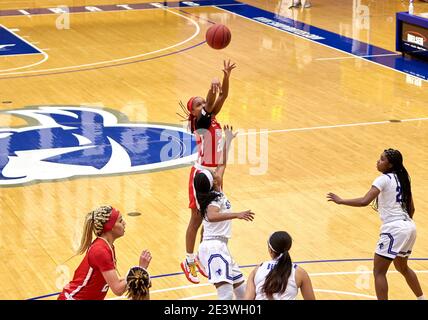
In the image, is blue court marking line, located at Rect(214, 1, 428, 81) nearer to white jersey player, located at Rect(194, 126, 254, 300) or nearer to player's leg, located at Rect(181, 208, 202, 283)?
player's leg, located at Rect(181, 208, 202, 283)

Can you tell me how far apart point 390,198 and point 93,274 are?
9.93 ft

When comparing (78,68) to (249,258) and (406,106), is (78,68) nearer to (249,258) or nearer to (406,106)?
(406,106)

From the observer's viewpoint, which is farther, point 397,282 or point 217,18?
point 217,18

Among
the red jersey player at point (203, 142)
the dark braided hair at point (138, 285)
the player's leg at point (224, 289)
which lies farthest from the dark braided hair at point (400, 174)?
the dark braided hair at point (138, 285)

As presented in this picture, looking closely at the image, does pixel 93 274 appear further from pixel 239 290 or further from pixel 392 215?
pixel 392 215

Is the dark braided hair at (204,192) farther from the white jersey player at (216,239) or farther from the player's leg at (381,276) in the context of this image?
the player's leg at (381,276)

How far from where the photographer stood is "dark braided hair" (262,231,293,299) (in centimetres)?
728

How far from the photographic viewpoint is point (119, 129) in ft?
51.8

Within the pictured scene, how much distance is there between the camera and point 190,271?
10.1 metres

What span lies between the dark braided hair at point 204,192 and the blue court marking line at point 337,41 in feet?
36.7

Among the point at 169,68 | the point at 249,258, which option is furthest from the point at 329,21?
the point at 249,258

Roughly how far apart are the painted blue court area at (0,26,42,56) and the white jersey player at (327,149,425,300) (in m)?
13.5

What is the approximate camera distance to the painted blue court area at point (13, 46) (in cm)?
2131

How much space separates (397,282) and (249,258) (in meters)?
1.59
